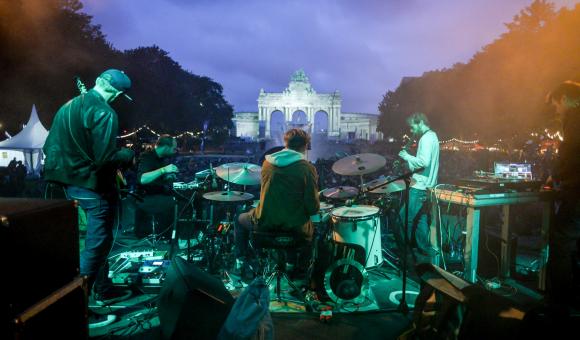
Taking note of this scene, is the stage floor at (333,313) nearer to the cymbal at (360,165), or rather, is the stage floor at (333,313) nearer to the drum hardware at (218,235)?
the drum hardware at (218,235)

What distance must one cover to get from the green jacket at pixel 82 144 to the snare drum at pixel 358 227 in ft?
8.45

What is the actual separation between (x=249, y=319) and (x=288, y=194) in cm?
138

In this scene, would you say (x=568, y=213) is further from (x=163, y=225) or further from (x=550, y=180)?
(x=163, y=225)

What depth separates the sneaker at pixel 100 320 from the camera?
3541 mm

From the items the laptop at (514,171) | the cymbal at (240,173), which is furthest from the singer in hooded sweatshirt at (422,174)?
the cymbal at (240,173)

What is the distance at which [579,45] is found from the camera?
20.5 metres

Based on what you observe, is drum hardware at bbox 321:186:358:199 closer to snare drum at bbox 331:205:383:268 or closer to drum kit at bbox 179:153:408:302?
drum kit at bbox 179:153:408:302

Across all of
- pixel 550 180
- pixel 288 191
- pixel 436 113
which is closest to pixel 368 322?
pixel 288 191

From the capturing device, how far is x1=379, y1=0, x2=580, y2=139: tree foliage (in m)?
21.4

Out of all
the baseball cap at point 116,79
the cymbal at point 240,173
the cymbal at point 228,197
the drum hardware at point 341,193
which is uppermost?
the baseball cap at point 116,79

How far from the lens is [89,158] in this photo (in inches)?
129

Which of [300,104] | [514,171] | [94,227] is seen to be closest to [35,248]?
[94,227]

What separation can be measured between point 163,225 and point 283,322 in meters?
4.21

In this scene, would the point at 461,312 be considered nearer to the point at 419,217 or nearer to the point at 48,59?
the point at 419,217
